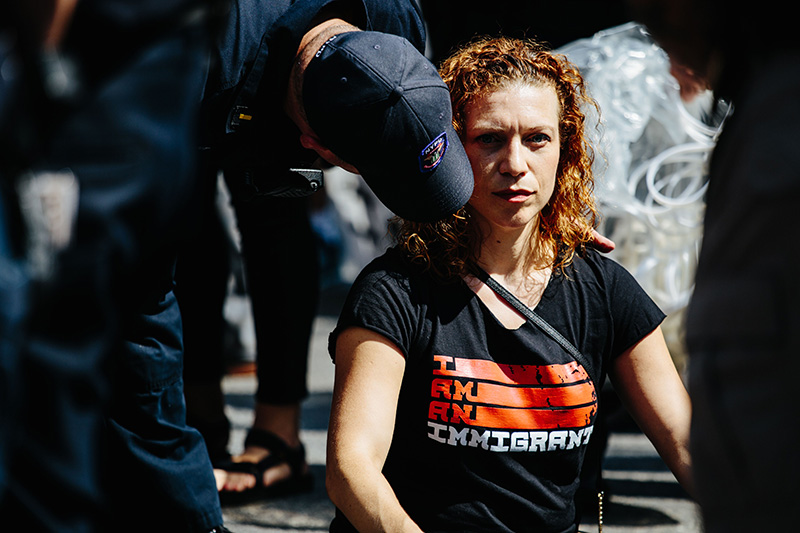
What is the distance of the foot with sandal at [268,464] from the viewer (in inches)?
107

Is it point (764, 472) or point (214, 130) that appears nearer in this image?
point (764, 472)

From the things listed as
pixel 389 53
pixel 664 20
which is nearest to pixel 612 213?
pixel 389 53

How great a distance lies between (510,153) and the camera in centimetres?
199

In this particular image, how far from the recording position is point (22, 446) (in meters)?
0.98

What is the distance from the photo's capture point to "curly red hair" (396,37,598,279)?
6.54 feet

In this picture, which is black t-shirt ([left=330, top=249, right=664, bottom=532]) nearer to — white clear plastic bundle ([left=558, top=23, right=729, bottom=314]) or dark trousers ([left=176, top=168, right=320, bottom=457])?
dark trousers ([left=176, top=168, right=320, bottom=457])

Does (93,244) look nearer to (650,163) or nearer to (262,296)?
(262,296)

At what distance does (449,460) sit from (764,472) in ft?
3.08

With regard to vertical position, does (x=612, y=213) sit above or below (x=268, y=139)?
below

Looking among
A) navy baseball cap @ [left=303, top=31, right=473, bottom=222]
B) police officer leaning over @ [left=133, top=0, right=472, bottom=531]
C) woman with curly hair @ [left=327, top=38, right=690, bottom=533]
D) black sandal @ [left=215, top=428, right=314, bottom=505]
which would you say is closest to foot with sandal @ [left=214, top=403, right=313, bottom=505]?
black sandal @ [left=215, top=428, right=314, bottom=505]

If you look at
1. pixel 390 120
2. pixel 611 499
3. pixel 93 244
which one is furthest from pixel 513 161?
pixel 611 499

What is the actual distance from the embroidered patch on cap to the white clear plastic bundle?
1.13 metres

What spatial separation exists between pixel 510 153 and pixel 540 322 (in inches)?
14.8

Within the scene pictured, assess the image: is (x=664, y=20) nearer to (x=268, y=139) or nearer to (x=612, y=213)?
(x=268, y=139)
